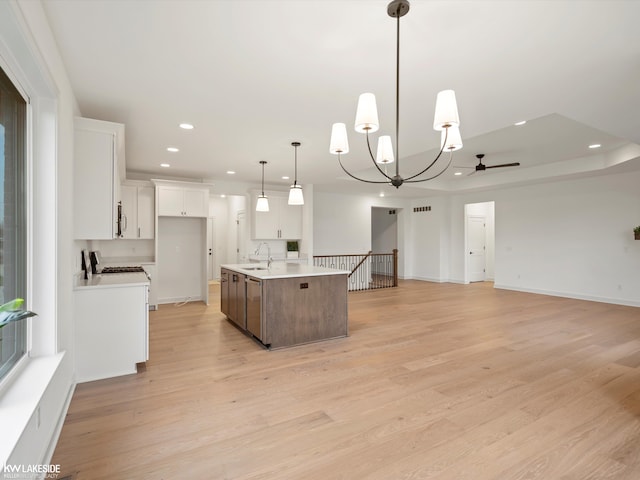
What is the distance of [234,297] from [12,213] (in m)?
3.33

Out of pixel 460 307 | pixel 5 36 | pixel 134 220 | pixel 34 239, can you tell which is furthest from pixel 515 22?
pixel 134 220

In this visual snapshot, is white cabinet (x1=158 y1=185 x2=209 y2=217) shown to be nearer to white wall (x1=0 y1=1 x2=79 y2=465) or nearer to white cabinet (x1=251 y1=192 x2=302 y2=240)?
white cabinet (x1=251 y1=192 x2=302 y2=240)

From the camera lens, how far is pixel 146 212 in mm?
6363

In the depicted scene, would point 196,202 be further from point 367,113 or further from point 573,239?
point 573,239

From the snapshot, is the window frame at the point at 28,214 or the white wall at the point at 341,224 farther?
the white wall at the point at 341,224

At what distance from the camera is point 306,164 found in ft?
19.4

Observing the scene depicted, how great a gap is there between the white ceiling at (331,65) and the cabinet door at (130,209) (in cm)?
183

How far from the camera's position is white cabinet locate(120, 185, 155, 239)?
6188 mm

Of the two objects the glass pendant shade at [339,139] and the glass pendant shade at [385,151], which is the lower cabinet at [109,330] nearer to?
the glass pendant shade at [339,139]

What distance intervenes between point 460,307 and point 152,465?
227 inches

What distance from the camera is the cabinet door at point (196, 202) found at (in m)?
6.58

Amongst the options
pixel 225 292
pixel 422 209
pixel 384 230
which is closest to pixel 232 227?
pixel 225 292

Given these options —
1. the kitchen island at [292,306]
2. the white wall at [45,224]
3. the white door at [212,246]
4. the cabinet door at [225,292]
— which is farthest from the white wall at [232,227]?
the white wall at [45,224]

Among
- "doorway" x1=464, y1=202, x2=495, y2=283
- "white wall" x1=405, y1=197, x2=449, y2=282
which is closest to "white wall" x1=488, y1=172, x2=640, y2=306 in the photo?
"doorway" x1=464, y1=202, x2=495, y2=283
